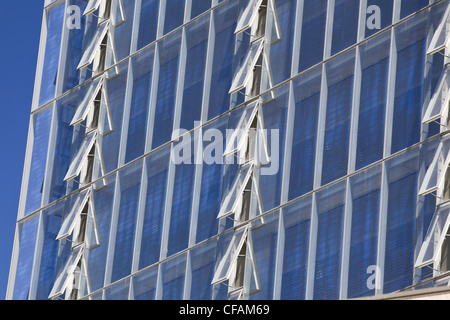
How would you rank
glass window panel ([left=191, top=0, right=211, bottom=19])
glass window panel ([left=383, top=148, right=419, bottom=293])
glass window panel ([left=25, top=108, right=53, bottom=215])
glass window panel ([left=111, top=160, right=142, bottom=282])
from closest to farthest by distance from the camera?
glass window panel ([left=383, top=148, right=419, bottom=293]), glass window panel ([left=111, top=160, right=142, bottom=282]), glass window panel ([left=191, top=0, right=211, bottom=19]), glass window panel ([left=25, top=108, right=53, bottom=215])

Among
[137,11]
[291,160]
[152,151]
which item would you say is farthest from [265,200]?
[137,11]

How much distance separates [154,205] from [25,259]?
8.05m

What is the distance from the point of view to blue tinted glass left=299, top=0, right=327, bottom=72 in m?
38.8

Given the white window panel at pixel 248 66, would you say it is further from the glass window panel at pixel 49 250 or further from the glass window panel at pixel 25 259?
the glass window panel at pixel 25 259

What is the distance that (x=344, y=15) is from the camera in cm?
3819

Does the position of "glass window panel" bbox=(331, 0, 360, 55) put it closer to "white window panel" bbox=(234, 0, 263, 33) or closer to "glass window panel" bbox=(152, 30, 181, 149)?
"white window panel" bbox=(234, 0, 263, 33)

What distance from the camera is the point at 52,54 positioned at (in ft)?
169

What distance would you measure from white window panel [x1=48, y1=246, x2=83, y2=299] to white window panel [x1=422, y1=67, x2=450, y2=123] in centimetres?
1665

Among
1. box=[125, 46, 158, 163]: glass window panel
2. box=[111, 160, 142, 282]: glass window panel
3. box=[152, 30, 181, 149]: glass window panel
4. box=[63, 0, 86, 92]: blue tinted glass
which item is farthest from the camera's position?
box=[63, 0, 86, 92]: blue tinted glass

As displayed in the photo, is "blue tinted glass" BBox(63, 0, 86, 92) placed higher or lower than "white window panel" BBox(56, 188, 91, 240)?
higher

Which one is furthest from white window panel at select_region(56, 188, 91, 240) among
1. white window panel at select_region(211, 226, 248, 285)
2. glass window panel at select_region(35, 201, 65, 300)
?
white window panel at select_region(211, 226, 248, 285)

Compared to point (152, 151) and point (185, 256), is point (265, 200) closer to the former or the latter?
point (185, 256)

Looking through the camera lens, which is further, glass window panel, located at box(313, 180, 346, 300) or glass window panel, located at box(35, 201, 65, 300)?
glass window panel, located at box(35, 201, 65, 300)

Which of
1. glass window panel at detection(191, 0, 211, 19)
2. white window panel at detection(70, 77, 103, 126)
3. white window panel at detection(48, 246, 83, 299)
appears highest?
glass window panel at detection(191, 0, 211, 19)
